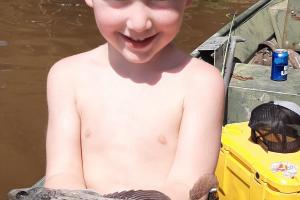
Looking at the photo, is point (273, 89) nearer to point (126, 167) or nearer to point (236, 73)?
point (236, 73)

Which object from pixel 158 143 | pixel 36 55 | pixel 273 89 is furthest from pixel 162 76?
pixel 36 55

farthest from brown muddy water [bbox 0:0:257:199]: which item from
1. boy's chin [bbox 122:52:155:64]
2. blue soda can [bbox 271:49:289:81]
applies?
boy's chin [bbox 122:52:155:64]

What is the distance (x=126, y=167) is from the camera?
171cm

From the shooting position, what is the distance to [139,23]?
150cm

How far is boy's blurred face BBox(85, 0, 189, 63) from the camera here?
4.94 feet

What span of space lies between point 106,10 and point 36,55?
633 centimetres

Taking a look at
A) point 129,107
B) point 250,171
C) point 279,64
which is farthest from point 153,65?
point 279,64

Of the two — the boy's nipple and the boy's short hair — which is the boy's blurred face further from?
the boy's short hair

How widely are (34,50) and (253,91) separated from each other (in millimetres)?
4836

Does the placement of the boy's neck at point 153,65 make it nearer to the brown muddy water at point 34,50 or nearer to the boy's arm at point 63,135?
the boy's arm at point 63,135

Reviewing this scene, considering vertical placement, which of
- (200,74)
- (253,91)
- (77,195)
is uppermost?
(200,74)

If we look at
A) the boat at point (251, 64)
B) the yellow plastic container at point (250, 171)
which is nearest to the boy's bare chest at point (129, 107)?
the boat at point (251, 64)

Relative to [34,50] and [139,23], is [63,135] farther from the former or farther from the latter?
[34,50]

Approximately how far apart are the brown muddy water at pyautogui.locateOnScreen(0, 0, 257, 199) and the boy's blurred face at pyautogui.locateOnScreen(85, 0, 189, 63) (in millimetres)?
3236
